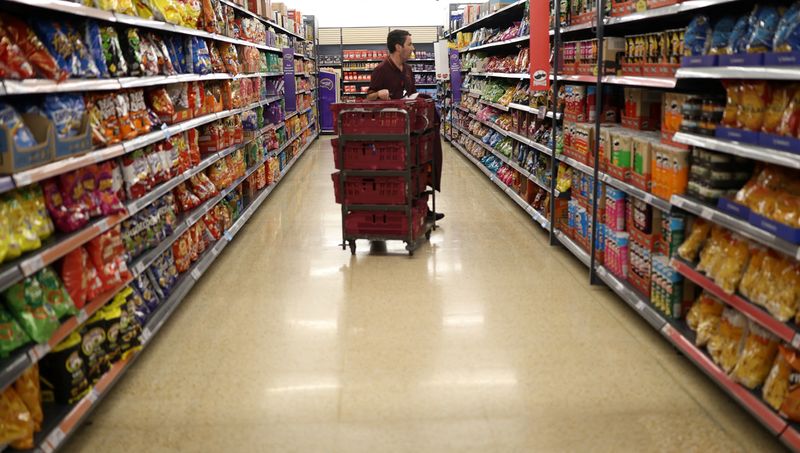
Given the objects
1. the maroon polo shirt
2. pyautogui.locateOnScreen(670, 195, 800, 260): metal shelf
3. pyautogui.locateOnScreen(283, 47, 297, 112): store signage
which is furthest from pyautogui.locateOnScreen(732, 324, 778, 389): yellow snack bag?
pyautogui.locateOnScreen(283, 47, 297, 112): store signage

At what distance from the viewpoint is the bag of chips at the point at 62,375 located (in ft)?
8.77

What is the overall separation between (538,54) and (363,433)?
3653 mm

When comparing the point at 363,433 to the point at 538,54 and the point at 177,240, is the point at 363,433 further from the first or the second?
the point at 538,54

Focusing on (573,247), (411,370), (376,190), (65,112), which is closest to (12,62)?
(65,112)

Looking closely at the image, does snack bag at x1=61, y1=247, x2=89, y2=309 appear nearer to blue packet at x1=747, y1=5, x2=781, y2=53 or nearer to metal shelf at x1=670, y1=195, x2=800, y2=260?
A: metal shelf at x1=670, y1=195, x2=800, y2=260

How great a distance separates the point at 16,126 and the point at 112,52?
1.09 metres

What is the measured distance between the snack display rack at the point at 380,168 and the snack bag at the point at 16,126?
2.87 m

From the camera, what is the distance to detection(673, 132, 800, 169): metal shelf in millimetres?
2373

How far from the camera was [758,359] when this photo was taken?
2.63 m

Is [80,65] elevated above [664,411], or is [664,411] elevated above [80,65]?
[80,65]

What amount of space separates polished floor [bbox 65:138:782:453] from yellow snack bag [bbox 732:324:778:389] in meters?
0.22

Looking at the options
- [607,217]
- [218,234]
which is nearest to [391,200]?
[218,234]

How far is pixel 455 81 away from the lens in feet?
38.4

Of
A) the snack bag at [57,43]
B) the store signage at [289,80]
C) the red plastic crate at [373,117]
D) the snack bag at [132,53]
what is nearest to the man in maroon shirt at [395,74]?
the red plastic crate at [373,117]
